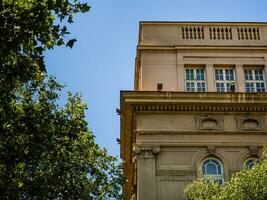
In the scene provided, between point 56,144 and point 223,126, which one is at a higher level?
point 223,126

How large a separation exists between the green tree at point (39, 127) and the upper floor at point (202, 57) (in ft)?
16.4

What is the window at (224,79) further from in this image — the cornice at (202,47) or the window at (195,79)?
the cornice at (202,47)

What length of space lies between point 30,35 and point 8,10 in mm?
865

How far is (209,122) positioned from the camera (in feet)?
91.0

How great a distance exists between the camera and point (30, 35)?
15.8 metres

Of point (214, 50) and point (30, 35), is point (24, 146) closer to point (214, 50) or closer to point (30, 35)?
point (30, 35)

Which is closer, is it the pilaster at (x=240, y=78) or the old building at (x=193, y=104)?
the old building at (x=193, y=104)

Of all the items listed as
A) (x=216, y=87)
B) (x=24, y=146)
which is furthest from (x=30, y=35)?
(x=216, y=87)

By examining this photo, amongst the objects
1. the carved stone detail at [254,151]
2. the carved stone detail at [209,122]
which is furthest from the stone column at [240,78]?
the carved stone detail at [254,151]

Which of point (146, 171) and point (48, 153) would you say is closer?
point (48, 153)

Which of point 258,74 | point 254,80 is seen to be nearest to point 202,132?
point 254,80

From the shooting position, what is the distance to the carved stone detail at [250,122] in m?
27.6

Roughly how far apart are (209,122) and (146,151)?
3.35 meters

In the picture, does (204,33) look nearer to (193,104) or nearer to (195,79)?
(195,79)
